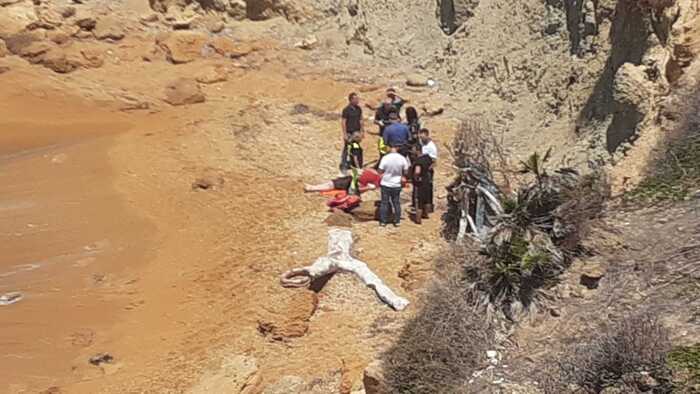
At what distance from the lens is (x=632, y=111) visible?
45.4ft

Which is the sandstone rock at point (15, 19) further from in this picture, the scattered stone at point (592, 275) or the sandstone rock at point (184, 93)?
the scattered stone at point (592, 275)

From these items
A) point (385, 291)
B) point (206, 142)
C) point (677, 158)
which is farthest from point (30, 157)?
point (677, 158)

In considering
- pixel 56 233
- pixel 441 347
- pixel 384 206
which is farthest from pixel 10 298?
pixel 441 347

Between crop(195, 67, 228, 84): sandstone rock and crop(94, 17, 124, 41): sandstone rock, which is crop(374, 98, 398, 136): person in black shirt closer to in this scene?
crop(195, 67, 228, 84): sandstone rock

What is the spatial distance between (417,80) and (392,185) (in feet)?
24.2

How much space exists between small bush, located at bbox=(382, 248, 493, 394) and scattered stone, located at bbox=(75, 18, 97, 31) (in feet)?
53.6

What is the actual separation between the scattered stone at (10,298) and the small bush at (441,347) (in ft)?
20.9

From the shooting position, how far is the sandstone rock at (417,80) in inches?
818

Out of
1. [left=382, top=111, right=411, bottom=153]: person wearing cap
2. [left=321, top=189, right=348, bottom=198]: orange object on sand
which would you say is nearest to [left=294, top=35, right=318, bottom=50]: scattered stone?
[left=321, top=189, right=348, bottom=198]: orange object on sand

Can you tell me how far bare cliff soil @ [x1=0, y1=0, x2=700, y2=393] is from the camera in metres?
11.4

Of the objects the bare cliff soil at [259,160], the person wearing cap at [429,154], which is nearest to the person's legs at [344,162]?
the bare cliff soil at [259,160]

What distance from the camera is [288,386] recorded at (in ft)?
34.8

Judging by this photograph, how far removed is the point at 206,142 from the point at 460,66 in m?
5.74

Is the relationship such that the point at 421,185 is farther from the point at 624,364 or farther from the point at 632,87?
Answer: the point at 624,364
